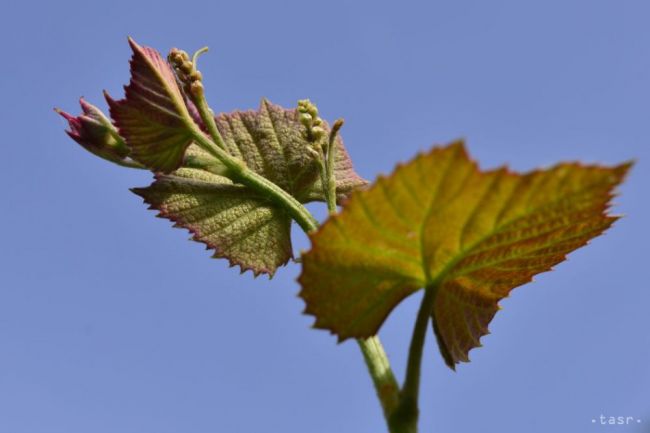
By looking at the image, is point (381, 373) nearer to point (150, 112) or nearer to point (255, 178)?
point (255, 178)

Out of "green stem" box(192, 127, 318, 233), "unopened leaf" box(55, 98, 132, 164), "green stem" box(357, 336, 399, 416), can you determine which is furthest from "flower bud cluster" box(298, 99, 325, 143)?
"green stem" box(357, 336, 399, 416)

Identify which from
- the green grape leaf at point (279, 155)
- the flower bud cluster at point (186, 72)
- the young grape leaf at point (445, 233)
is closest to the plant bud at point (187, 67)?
the flower bud cluster at point (186, 72)

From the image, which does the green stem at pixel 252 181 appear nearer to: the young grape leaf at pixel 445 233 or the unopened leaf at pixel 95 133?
the unopened leaf at pixel 95 133

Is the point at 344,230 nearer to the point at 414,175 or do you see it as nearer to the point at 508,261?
the point at 414,175

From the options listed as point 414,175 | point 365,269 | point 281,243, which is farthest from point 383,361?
point 281,243

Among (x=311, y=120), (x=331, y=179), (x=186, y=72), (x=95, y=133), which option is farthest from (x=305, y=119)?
(x=95, y=133)

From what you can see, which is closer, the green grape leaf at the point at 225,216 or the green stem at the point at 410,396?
the green stem at the point at 410,396
